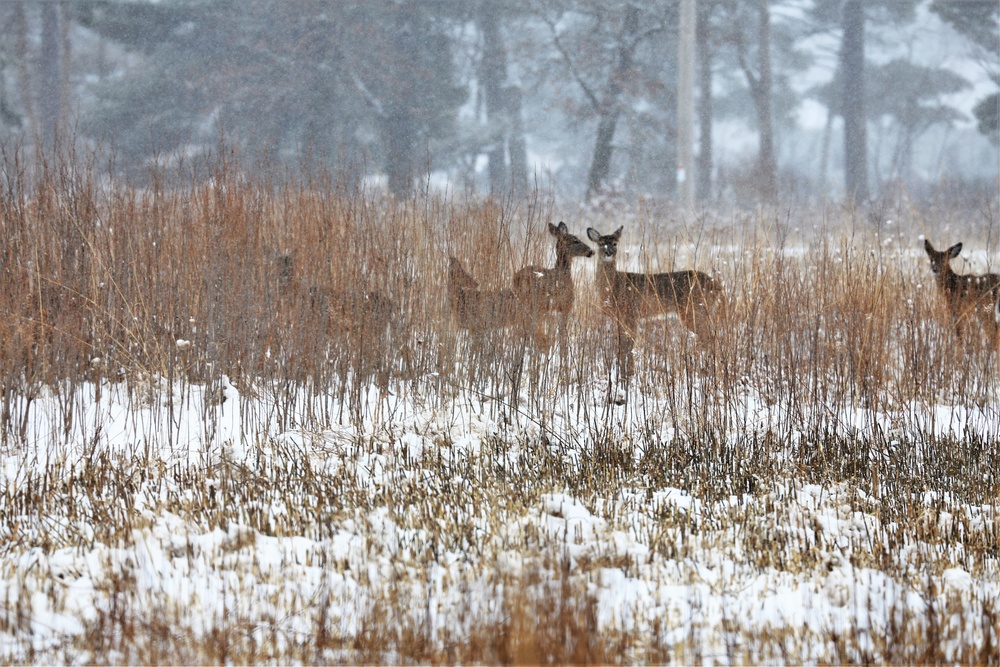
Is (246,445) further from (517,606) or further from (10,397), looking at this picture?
(517,606)

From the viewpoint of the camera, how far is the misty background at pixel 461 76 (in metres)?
16.8

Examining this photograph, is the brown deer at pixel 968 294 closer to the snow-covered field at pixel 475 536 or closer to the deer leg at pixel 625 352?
the snow-covered field at pixel 475 536

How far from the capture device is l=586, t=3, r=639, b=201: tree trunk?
57.4 feet

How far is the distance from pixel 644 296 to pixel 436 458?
151cm

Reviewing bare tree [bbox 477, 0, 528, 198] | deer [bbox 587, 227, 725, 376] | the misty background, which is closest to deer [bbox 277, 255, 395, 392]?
deer [bbox 587, 227, 725, 376]

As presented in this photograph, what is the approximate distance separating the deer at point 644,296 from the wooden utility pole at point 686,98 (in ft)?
28.1

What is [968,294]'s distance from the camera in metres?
5.62

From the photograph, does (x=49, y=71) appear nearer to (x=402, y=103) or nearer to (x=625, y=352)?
(x=402, y=103)

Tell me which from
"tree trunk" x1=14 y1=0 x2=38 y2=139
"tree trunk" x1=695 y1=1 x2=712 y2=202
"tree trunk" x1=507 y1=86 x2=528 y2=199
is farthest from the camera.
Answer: "tree trunk" x1=695 y1=1 x2=712 y2=202

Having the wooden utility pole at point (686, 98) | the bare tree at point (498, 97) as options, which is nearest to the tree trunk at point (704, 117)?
the bare tree at point (498, 97)

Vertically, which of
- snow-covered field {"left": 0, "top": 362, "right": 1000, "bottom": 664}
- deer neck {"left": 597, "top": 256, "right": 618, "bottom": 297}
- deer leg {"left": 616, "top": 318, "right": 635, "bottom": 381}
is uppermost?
deer neck {"left": 597, "top": 256, "right": 618, "bottom": 297}

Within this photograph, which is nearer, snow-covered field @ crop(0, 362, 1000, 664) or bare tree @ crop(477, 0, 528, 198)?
snow-covered field @ crop(0, 362, 1000, 664)

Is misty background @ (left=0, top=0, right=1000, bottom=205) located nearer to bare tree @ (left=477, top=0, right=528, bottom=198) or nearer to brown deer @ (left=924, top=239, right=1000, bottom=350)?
bare tree @ (left=477, top=0, right=528, bottom=198)

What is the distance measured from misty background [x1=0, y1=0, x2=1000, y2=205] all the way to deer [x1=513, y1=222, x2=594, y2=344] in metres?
9.99
